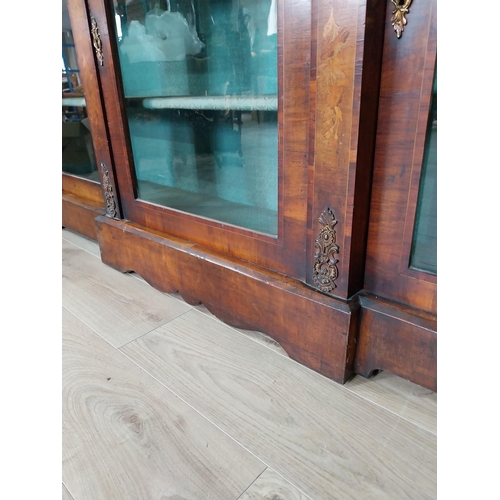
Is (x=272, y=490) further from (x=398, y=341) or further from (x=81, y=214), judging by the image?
(x=81, y=214)

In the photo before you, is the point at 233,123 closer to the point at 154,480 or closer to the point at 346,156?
the point at 346,156

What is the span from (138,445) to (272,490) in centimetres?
18

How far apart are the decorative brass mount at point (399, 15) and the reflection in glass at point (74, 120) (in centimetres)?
71

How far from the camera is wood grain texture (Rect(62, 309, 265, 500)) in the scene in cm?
44

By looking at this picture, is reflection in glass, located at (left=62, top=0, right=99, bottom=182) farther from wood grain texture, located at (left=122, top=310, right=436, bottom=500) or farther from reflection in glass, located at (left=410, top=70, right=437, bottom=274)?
reflection in glass, located at (left=410, top=70, right=437, bottom=274)

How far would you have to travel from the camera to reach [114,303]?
0.84 metres

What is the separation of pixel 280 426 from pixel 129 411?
0.72 feet

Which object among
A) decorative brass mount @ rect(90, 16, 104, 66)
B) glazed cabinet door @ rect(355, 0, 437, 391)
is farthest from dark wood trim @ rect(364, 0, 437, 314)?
decorative brass mount @ rect(90, 16, 104, 66)

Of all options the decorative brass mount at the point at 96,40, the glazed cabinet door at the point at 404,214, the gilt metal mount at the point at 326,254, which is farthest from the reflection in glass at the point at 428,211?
the decorative brass mount at the point at 96,40

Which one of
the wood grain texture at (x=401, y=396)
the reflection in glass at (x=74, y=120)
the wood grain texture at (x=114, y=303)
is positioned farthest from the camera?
the reflection in glass at (x=74, y=120)

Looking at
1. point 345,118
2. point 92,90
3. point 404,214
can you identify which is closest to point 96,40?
point 92,90

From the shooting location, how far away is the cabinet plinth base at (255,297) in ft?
1.87

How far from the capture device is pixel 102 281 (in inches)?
37.2

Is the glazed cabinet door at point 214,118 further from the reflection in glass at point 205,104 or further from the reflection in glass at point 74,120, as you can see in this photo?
the reflection in glass at point 74,120
